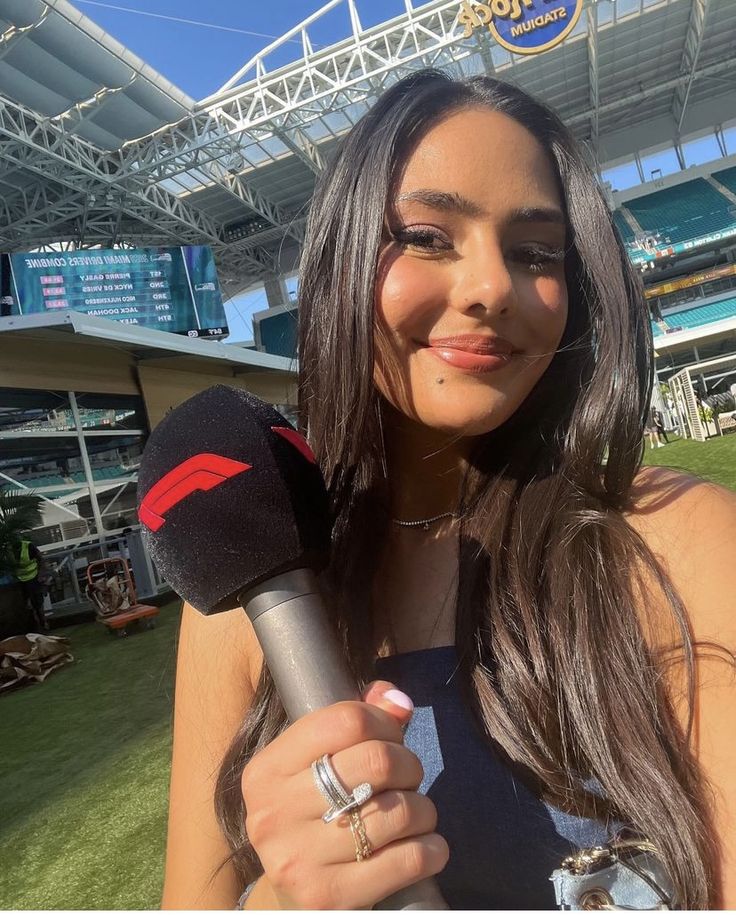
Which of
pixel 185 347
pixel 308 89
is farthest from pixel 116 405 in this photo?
pixel 308 89

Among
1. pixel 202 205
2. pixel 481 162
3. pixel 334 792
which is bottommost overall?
pixel 334 792

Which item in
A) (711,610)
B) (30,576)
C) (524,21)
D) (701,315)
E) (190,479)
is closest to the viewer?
(190,479)

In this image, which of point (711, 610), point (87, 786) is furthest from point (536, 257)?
point (87, 786)

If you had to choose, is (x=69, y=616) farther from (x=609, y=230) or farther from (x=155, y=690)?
(x=609, y=230)

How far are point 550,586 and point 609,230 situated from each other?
537 millimetres

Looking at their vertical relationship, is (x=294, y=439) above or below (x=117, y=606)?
above

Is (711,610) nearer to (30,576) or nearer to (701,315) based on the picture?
(30,576)

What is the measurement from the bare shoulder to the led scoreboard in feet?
43.1

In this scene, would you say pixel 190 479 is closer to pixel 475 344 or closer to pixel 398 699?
pixel 398 699

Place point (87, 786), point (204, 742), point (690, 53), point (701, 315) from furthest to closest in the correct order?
point (701, 315), point (690, 53), point (87, 786), point (204, 742)

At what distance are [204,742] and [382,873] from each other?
1.96 ft

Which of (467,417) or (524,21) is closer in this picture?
(467,417)

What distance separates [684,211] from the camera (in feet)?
77.0

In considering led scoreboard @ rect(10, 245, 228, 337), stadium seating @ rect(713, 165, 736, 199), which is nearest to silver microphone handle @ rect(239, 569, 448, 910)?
led scoreboard @ rect(10, 245, 228, 337)
